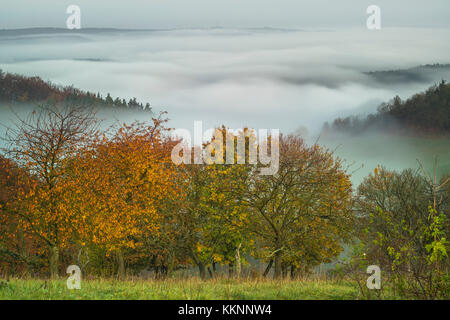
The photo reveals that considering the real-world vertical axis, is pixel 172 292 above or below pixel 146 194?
below

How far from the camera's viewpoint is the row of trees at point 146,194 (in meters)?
26.2

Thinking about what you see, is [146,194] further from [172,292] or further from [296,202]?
[172,292]

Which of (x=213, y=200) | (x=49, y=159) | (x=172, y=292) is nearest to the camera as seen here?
(x=172, y=292)

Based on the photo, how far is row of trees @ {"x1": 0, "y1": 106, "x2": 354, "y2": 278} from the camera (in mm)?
26203

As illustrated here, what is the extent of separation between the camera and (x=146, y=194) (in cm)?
3139

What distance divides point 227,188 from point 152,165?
5086mm

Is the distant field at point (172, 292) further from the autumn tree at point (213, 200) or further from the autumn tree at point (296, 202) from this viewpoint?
the autumn tree at point (213, 200)

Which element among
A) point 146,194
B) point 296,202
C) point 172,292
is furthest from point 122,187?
point 172,292

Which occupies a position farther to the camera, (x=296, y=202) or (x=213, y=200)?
Answer: (x=213, y=200)

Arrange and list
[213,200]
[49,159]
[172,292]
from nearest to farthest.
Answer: [172,292], [49,159], [213,200]

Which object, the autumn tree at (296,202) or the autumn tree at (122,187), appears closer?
the autumn tree at (122,187)

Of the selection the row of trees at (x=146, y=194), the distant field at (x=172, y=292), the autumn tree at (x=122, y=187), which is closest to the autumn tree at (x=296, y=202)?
the row of trees at (x=146, y=194)
